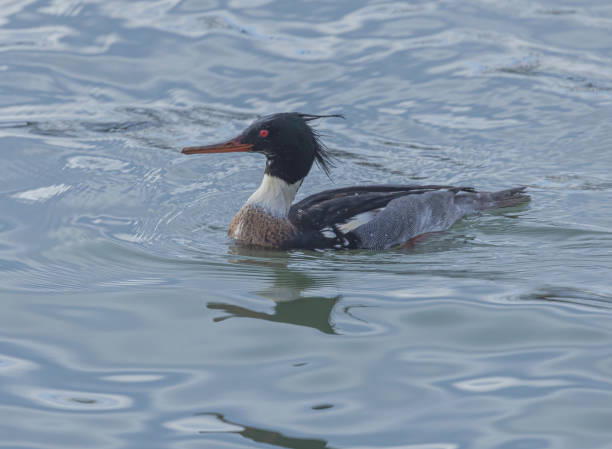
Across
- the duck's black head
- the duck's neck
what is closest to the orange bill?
the duck's black head

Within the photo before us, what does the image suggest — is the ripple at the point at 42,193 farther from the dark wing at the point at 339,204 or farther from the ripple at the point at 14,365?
the ripple at the point at 14,365

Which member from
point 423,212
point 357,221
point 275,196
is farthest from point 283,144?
point 423,212

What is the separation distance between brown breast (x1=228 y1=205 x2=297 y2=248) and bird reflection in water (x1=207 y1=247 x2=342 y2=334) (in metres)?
0.59

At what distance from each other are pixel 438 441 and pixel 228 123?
7805 mm

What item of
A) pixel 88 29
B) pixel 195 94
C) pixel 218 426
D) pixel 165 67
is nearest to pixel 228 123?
pixel 195 94

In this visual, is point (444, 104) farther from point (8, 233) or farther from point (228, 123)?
point (8, 233)

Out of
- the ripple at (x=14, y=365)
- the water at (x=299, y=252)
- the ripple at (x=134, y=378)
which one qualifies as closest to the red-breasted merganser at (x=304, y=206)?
the water at (x=299, y=252)

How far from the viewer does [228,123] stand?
466 inches

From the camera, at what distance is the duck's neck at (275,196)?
8.49 metres

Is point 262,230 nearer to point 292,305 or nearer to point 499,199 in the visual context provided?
Result: point 292,305

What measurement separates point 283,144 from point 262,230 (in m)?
0.80

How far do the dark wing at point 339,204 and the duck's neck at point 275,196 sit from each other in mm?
111

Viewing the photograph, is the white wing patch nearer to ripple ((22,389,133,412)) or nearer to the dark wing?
the dark wing

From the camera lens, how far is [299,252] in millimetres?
8188
